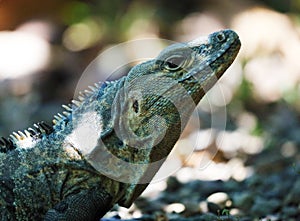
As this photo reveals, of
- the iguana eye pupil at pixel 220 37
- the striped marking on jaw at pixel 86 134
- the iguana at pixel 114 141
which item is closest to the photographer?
the iguana at pixel 114 141

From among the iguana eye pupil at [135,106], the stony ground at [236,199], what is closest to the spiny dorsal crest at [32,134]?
the iguana eye pupil at [135,106]

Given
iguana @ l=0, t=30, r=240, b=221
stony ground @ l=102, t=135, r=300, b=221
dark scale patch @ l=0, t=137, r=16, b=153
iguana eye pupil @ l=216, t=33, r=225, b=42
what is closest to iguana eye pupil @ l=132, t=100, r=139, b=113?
iguana @ l=0, t=30, r=240, b=221

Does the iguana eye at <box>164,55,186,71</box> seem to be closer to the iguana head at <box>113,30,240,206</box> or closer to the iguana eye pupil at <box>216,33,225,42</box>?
the iguana head at <box>113,30,240,206</box>

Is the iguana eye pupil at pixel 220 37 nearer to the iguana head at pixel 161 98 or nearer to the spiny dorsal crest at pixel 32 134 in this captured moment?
the iguana head at pixel 161 98

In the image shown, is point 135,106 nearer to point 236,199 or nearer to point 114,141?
point 114,141

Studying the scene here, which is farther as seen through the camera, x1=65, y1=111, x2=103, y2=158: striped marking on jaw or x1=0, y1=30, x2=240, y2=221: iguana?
x1=65, y1=111, x2=103, y2=158: striped marking on jaw

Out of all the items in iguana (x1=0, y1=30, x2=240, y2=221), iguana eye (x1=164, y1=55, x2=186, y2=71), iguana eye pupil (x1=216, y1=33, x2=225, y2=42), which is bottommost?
iguana (x1=0, y1=30, x2=240, y2=221)

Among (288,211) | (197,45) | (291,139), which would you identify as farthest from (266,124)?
(197,45)

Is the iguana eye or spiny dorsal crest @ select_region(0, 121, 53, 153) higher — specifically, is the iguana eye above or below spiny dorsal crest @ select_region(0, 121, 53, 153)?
above

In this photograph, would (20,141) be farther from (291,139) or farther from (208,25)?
(208,25)

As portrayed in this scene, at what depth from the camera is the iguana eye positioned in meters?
5.91

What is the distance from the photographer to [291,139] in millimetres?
10797

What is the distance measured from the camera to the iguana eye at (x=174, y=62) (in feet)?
19.4

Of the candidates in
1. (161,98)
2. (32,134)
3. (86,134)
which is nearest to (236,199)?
(161,98)
